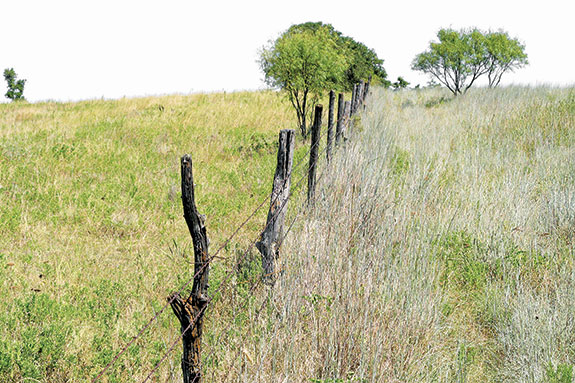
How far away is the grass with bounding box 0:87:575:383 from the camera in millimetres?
3094

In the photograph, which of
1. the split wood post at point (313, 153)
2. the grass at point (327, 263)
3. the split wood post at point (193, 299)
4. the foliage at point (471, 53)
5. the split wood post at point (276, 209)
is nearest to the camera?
the split wood post at point (193, 299)

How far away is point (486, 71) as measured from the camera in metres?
28.7

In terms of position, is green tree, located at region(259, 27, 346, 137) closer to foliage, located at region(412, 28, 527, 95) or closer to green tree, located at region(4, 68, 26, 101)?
foliage, located at region(412, 28, 527, 95)

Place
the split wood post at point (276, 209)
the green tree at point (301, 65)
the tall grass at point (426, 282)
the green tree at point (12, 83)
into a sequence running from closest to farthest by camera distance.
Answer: the tall grass at point (426, 282) < the split wood post at point (276, 209) < the green tree at point (301, 65) < the green tree at point (12, 83)

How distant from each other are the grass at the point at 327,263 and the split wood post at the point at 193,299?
0.47 feet

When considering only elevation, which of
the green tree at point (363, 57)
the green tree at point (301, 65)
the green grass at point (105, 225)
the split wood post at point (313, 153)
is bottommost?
the green grass at point (105, 225)

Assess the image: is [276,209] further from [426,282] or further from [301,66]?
[301,66]

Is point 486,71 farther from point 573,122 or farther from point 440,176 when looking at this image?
point 440,176

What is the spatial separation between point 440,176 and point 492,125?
15.5 feet

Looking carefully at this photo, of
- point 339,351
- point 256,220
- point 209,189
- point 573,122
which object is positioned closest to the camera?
point 339,351

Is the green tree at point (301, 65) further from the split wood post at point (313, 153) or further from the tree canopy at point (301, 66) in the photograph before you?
the split wood post at point (313, 153)

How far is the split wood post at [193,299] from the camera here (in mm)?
2254

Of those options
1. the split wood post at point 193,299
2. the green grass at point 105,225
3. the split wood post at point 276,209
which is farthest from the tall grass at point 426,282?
the green grass at point 105,225

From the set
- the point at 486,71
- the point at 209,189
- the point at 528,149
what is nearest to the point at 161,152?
the point at 209,189
